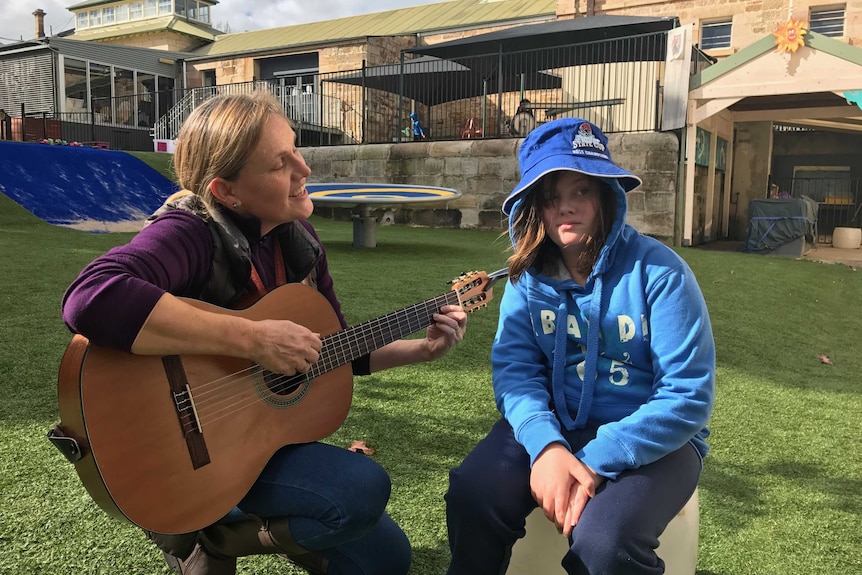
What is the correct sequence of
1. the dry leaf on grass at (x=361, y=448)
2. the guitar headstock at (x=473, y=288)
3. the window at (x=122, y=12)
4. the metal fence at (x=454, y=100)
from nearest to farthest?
the guitar headstock at (x=473, y=288) < the dry leaf on grass at (x=361, y=448) < the metal fence at (x=454, y=100) < the window at (x=122, y=12)

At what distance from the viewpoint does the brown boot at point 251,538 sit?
167cm

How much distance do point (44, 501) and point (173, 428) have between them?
3.16ft

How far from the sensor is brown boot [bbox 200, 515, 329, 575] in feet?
5.47

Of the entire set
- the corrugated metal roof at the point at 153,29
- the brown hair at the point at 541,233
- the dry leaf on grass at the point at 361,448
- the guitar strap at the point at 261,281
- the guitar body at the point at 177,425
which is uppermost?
the corrugated metal roof at the point at 153,29

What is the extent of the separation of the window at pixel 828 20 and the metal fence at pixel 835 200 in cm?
524

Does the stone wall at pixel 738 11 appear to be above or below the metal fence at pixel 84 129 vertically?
above

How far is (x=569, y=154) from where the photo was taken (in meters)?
1.82

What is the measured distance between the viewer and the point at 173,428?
1.53m

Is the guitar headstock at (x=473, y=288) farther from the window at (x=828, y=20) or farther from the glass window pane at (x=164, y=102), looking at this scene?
the window at (x=828, y=20)

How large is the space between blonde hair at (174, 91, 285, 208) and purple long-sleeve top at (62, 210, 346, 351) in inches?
5.6

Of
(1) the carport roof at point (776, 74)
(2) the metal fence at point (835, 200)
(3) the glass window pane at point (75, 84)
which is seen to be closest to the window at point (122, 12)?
(3) the glass window pane at point (75, 84)

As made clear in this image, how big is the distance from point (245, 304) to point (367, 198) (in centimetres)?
631

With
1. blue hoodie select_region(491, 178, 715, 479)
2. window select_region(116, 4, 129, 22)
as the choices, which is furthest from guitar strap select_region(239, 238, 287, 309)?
window select_region(116, 4, 129, 22)

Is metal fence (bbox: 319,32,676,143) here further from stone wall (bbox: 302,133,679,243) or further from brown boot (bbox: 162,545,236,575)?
brown boot (bbox: 162,545,236,575)
